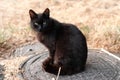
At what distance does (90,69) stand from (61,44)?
→ 0.46m

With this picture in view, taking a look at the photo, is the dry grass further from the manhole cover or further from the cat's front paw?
the cat's front paw

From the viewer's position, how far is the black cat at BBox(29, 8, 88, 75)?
3.32 m

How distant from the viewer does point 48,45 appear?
343 centimetres

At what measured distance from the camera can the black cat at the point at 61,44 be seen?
131 inches

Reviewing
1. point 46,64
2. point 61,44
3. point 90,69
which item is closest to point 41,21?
point 61,44

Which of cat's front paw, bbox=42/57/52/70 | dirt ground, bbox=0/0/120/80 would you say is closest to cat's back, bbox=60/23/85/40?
cat's front paw, bbox=42/57/52/70

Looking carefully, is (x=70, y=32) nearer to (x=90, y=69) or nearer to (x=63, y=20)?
(x=90, y=69)

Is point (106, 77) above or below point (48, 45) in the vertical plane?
below

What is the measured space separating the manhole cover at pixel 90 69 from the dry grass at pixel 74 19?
615mm

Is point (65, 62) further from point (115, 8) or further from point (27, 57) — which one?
point (115, 8)

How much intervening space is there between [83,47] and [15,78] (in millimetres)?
856

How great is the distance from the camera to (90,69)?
3.48m

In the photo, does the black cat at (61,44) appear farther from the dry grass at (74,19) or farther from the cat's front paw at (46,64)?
the dry grass at (74,19)

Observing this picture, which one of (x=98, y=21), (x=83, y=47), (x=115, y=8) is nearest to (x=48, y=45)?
(x=83, y=47)
